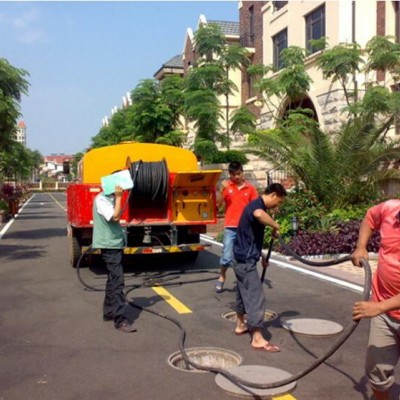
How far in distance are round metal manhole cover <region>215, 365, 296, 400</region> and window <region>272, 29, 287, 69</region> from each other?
23283 mm

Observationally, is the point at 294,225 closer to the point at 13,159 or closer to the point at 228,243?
the point at 228,243

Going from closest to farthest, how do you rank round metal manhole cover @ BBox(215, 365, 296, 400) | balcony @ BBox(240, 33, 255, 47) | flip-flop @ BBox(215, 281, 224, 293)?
round metal manhole cover @ BBox(215, 365, 296, 400)
flip-flop @ BBox(215, 281, 224, 293)
balcony @ BBox(240, 33, 255, 47)

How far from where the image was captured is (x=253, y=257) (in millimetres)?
5824

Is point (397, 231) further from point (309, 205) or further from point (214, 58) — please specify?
point (214, 58)

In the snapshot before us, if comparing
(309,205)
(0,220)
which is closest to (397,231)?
(309,205)

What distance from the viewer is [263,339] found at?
5777 millimetres

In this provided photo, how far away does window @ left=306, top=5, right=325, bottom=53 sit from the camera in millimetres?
22844

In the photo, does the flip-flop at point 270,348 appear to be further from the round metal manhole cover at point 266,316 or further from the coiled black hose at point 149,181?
the coiled black hose at point 149,181

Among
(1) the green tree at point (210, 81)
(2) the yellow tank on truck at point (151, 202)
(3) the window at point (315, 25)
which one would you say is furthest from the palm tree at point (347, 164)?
(3) the window at point (315, 25)

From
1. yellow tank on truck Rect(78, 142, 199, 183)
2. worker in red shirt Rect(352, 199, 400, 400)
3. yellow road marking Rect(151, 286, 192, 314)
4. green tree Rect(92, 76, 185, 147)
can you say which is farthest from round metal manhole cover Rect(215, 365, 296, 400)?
green tree Rect(92, 76, 185, 147)

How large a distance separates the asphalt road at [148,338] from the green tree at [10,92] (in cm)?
630

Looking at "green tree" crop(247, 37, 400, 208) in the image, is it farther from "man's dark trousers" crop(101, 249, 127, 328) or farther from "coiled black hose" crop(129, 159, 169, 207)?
"man's dark trousers" crop(101, 249, 127, 328)

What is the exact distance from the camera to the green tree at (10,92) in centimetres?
1524

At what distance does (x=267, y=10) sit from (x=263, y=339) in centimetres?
2552
